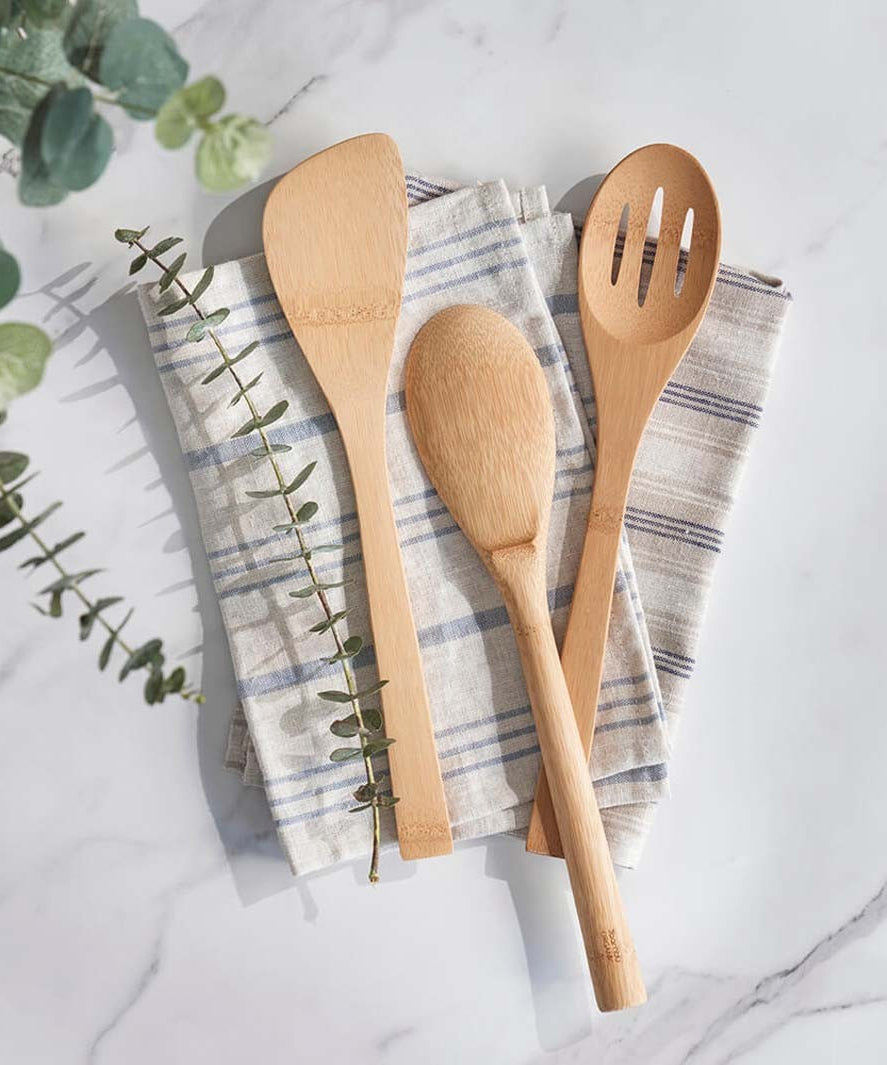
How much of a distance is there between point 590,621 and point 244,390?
0.72 feet

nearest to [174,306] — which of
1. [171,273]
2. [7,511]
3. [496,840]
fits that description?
[171,273]

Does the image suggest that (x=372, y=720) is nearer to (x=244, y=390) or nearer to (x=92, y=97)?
(x=244, y=390)

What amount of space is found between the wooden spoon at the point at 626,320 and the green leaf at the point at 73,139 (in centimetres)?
35

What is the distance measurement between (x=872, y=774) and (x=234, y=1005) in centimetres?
40

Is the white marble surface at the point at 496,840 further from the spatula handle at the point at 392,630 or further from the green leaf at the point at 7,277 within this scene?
the green leaf at the point at 7,277

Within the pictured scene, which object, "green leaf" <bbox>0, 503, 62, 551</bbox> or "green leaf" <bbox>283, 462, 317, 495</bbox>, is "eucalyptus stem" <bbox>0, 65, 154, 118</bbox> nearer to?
"green leaf" <bbox>0, 503, 62, 551</bbox>

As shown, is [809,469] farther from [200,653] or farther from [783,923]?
[200,653]

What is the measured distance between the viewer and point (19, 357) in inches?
11.5

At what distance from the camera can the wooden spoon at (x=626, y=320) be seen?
556 mm

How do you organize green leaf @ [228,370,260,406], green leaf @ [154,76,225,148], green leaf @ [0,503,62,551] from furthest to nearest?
1. green leaf @ [228,370,260,406]
2. green leaf @ [0,503,62,551]
3. green leaf @ [154,76,225,148]

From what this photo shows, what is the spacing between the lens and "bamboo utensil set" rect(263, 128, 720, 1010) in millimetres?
539

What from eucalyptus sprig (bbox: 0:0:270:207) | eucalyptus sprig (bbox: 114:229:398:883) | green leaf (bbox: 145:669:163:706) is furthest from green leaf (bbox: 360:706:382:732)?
eucalyptus sprig (bbox: 0:0:270:207)

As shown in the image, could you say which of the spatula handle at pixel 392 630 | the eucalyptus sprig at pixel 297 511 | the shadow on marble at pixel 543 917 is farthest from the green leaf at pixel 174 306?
the shadow on marble at pixel 543 917

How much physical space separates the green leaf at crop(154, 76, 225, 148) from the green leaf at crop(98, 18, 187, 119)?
13 millimetres
